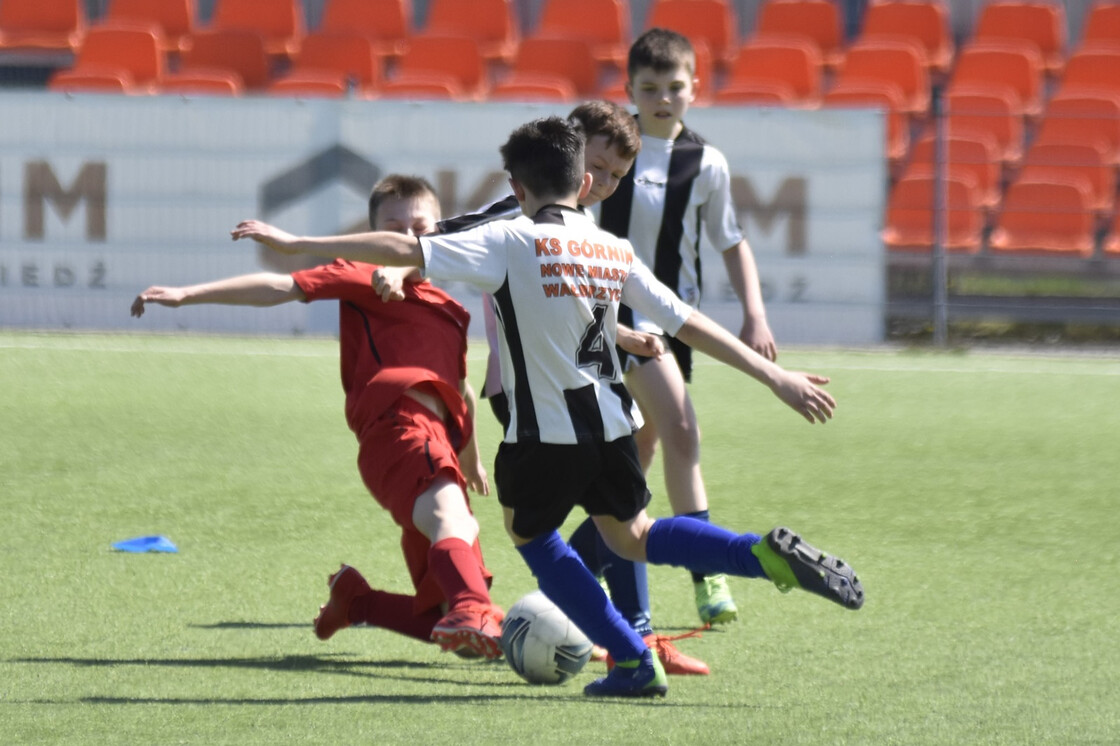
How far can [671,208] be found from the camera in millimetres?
5336

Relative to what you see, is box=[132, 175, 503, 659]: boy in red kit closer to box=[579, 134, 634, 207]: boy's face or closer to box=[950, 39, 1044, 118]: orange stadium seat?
box=[579, 134, 634, 207]: boy's face

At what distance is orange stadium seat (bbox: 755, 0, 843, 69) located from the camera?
1739cm

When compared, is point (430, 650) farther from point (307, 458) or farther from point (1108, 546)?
point (307, 458)

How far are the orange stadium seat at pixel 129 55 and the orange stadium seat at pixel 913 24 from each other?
7330mm

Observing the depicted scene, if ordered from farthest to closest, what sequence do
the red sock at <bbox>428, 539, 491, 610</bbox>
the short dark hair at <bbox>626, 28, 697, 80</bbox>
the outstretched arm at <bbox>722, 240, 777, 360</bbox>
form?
1. the short dark hair at <bbox>626, 28, 697, 80</bbox>
2. the outstretched arm at <bbox>722, 240, 777, 360</bbox>
3. the red sock at <bbox>428, 539, 491, 610</bbox>

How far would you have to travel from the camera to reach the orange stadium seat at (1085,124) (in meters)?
14.6

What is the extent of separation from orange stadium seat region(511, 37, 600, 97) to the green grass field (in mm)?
7286

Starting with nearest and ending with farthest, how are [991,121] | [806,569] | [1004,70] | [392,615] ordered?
[806,569] → [392,615] → [991,121] → [1004,70]

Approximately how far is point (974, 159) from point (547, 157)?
1115 centimetres

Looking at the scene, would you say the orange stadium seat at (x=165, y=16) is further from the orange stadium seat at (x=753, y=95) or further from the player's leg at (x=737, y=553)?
the player's leg at (x=737, y=553)

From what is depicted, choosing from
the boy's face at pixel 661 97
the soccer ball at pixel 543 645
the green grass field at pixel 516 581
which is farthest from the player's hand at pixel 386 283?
the boy's face at pixel 661 97

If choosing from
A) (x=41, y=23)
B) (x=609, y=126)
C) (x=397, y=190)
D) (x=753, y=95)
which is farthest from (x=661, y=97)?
(x=41, y=23)

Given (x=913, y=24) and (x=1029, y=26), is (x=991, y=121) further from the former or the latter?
(x=1029, y=26)

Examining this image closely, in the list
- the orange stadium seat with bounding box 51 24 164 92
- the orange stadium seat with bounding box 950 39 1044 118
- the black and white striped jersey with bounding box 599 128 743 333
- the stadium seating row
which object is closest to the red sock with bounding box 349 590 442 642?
the black and white striped jersey with bounding box 599 128 743 333
